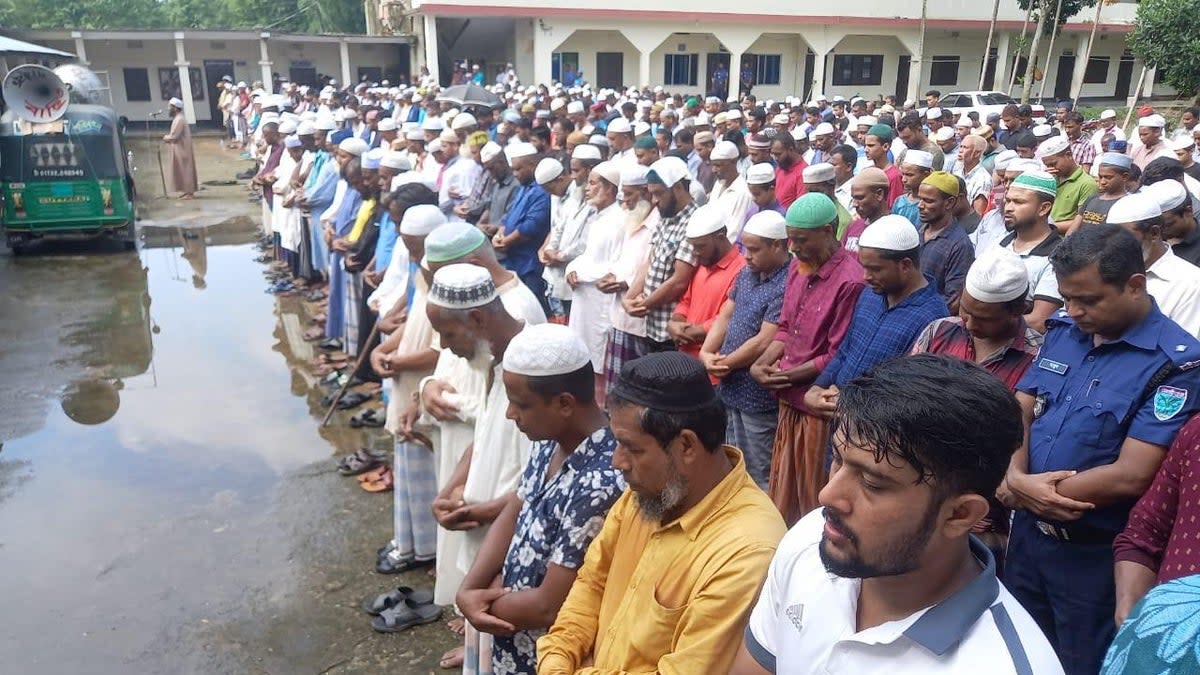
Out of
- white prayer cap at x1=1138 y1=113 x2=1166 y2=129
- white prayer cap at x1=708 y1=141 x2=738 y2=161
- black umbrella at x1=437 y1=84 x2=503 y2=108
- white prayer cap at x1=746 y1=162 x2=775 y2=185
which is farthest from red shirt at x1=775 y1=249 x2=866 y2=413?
black umbrella at x1=437 y1=84 x2=503 y2=108

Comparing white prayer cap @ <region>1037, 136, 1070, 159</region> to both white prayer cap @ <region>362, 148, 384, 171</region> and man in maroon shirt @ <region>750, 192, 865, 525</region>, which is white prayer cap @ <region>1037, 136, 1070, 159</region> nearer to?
man in maroon shirt @ <region>750, 192, 865, 525</region>

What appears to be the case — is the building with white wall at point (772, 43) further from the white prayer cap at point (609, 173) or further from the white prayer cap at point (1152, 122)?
the white prayer cap at point (609, 173)

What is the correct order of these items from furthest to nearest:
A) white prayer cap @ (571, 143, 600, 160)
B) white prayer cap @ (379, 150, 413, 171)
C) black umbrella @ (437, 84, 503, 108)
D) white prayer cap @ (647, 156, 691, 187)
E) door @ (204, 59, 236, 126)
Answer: door @ (204, 59, 236, 126), black umbrella @ (437, 84, 503, 108), white prayer cap @ (571, 143, 600, 160), white prayer cap @ (379, 150, 413, 171), white prayer cap @ (647, 156, 691, 187)

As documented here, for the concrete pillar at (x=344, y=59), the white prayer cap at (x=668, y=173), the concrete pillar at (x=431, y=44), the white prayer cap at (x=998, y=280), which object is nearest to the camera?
the white prayer cap at (x=998, y=280)

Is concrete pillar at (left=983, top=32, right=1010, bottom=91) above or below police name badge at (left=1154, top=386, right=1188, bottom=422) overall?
above

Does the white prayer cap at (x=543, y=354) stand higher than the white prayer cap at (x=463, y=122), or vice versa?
the white prayer cap at (x=463, y=122)

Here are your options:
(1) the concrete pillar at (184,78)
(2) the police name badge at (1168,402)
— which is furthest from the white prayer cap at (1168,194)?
(1) the concrete pillar at (184,78)

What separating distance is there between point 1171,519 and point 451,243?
299 centimetres

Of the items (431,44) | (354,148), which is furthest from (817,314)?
(431,44)

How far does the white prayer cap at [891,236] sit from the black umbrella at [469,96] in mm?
12481

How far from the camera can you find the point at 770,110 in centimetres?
1510

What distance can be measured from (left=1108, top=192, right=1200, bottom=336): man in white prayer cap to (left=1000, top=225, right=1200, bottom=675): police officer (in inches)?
36.2

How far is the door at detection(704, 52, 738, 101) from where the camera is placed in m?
31.0

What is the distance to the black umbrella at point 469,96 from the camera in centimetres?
1552
